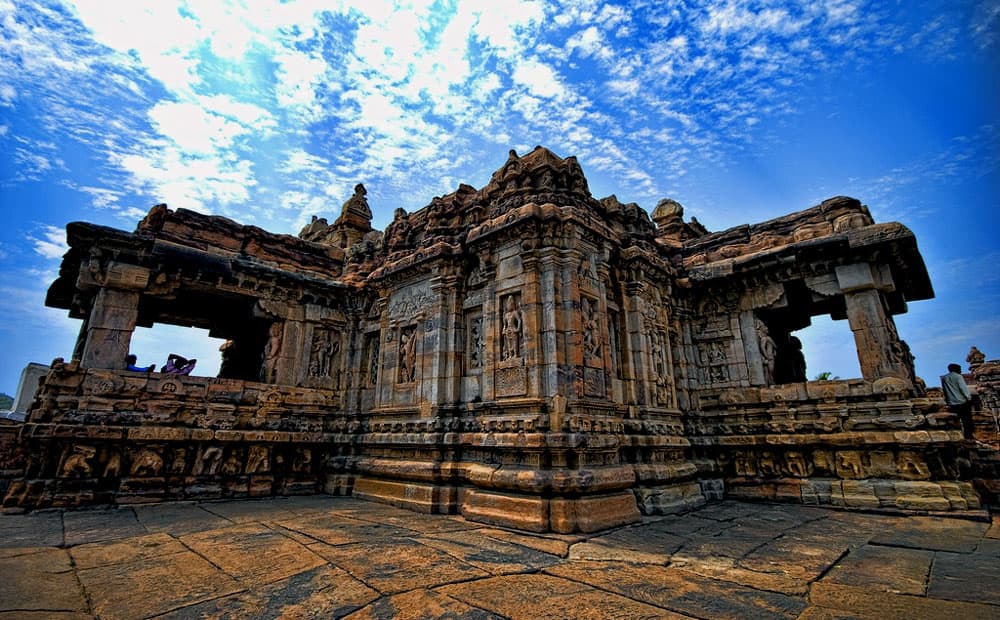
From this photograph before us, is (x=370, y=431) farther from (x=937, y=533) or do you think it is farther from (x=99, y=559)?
(x=937, y=533)

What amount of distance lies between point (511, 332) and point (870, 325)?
22.4 feet

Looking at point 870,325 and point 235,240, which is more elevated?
point 235,240

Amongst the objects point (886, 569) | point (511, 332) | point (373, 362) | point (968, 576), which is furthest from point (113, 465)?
point (968, 576)

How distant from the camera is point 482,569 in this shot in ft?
14.1

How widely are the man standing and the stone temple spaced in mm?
1202

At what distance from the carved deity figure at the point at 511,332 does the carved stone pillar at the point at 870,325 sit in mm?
6539

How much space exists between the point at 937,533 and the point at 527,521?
206 inches

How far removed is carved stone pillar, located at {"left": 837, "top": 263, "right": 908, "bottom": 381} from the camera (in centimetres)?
866

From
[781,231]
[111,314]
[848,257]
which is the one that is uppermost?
[781,231]

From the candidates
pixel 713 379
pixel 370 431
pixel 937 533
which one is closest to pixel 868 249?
pixel 713 379

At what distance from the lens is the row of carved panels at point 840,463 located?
7.85 meters

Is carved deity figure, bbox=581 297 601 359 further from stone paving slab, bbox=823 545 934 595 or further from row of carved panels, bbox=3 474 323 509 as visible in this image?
row of carved panels, bbox=3 474 323 509

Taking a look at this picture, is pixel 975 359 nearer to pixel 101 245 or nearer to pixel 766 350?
pixel 766 350

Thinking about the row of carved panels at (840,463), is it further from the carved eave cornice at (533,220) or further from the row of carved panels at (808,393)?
the carved eave cornice at (533,220)
